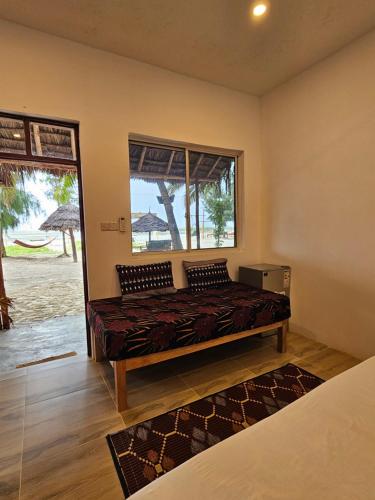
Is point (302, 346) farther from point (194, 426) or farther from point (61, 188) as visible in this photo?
point (61, 188)

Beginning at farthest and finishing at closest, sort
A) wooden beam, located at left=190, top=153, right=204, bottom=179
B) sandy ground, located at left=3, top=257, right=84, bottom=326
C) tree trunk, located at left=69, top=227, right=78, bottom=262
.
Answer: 1. tree trunk, located at left=69, top=227, right=78, bottom=262
2. sandy ground, located at left=3, top=257, right=84, bottom=326
3. wooden beam, located at left=190, top=153, right=204, bottom=179

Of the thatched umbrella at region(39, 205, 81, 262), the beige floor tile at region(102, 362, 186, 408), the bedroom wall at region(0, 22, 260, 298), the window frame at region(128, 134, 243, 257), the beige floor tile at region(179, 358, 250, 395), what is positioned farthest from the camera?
the thatched umbrella at region(39, 205, 81, 262)

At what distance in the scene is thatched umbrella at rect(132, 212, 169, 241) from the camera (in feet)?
9.48

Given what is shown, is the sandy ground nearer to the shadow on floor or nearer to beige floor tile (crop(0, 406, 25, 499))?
the shadow on floor

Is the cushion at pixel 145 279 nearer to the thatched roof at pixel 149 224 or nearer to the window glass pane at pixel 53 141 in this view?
the thatched roof at pixel 149 224

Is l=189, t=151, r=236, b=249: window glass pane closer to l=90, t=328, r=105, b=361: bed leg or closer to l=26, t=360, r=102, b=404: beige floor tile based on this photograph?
l=90, t=328, r=105, b=361: bed leg

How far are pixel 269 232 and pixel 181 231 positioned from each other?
4.04ft

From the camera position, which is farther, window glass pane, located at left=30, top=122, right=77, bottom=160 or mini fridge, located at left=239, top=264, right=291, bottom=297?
mini fridge, located at left=239, top=264, right=291, bottom=297

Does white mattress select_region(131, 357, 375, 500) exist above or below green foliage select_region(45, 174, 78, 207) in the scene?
below

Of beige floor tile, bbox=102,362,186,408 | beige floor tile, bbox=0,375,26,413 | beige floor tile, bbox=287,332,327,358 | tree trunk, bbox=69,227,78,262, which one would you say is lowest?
beige floor tile, bbox=287,332,327,358

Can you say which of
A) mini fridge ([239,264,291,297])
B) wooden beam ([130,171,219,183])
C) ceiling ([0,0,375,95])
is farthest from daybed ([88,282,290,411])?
ceiling ([0,0,375,95])

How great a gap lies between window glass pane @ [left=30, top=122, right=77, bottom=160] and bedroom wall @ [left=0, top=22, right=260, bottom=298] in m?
0.20

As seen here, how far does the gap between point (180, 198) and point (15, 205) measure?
2.46 metres

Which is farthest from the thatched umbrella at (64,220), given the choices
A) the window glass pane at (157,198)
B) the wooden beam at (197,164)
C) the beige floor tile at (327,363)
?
the beige floor tile at (327,363)
